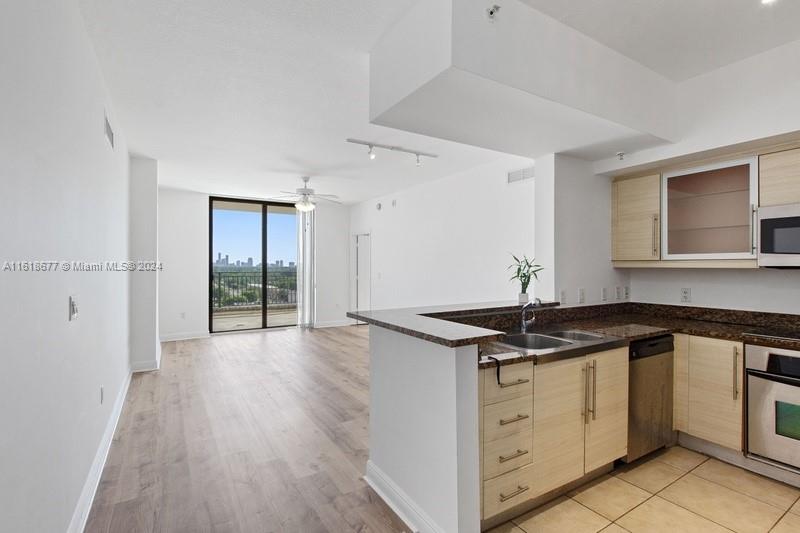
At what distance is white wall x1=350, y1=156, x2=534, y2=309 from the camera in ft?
15.9

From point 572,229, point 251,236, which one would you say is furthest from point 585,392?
point 251,236

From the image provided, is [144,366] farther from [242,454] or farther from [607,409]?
[607,409]

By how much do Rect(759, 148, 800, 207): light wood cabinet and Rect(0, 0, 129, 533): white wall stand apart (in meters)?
4.04

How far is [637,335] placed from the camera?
2611 millimetres

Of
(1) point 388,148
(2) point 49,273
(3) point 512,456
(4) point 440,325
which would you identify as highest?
(1) point 388,148

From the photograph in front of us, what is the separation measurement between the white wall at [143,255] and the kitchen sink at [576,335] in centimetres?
483

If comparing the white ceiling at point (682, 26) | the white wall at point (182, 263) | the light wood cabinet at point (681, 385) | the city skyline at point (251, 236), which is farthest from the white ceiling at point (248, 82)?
the light wood cabinet at point (681, 385)

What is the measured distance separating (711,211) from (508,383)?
241 cm

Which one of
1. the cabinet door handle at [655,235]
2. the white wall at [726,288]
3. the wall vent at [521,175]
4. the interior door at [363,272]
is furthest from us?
the interior door at [363,272]

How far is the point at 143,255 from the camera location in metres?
4.93

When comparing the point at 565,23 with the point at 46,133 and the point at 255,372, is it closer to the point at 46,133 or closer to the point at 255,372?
the point at 46,133

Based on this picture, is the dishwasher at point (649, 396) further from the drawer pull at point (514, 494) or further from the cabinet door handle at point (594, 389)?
the drawer pull at point (514, 494)

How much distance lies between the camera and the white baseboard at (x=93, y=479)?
6.47 ft

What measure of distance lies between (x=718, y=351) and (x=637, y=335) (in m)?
0.61
